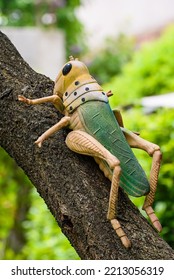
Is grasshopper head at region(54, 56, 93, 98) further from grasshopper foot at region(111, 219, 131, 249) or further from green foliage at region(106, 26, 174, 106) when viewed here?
green foliage at region(106, 26, 174, 106)

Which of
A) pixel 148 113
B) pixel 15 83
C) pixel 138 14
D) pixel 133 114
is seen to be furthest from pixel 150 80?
pixel 138 14

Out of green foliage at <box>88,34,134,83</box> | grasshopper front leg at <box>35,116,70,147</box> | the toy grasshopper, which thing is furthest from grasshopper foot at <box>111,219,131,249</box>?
green foliage at <box>88,34,134,83</box>

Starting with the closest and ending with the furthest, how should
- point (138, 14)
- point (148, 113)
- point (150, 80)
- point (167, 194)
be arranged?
1. point (167, 194)
2. point (148, 113)
3. point (150, 80)
4. point (138, 14)

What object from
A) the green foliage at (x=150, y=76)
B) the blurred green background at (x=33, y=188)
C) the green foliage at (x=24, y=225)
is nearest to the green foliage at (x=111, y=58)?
the blurred green background at (x=33, y=188)

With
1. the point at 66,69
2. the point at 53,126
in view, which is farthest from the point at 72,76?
the point at 53,126

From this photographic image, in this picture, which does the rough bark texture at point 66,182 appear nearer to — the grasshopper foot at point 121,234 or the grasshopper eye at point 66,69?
the grasshopper foot at point 121,234

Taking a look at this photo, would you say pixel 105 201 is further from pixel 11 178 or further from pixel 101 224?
pixel 11 178

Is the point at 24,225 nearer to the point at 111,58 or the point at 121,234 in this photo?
→ the point at 121,234
